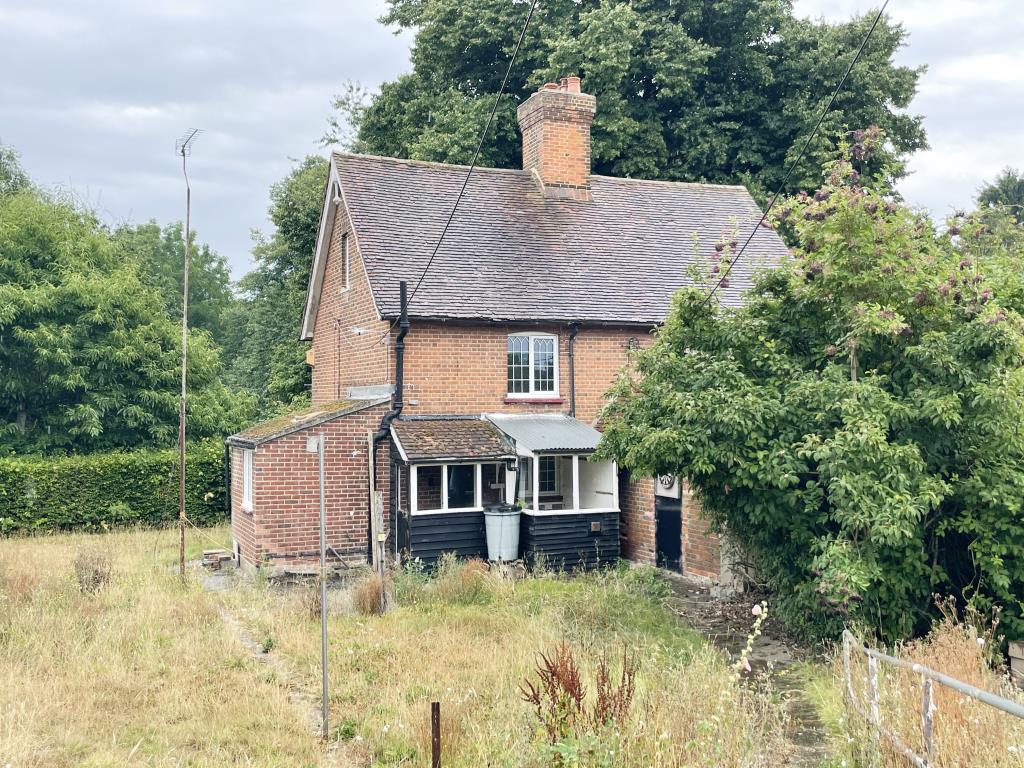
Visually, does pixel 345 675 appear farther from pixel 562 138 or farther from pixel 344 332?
pixel 562 138

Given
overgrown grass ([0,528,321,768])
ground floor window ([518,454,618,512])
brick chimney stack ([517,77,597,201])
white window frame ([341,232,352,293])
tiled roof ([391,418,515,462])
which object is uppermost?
brick chimney stack ([517,77,597,201])

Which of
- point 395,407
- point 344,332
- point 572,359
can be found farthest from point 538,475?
point 344,332

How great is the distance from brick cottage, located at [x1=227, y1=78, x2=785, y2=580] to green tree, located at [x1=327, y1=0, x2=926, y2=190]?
5347 mm

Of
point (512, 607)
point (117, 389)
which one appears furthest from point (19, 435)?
point (512, 607)

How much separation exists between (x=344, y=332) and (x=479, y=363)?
4.14m

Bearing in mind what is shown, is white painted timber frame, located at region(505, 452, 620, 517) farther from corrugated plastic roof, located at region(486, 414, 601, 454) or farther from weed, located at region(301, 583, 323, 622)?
weed, located at region(301, 583, 323, 622)

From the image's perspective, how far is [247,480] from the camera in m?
17.0

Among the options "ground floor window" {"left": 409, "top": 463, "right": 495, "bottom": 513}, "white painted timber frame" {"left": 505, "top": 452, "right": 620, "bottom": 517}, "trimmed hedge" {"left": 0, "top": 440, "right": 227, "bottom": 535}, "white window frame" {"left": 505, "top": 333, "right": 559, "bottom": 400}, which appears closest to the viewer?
"white painted timber frame" {"left": 505, "top": 452, "right": 620, "bottom": 517}

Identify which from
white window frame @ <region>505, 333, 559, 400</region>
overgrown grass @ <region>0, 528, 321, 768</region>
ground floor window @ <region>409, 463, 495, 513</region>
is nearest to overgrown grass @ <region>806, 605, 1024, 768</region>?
overgrown grass @ <region>0, 528, 321, 768</region>

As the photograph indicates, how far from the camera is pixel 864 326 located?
9453 mm

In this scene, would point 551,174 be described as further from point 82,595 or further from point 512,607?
point 82,595

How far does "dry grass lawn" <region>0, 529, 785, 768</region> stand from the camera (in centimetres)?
643

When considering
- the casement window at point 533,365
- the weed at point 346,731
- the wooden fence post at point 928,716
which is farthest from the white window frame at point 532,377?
the wooden fence post at point 928,716

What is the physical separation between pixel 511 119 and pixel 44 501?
17.6m
